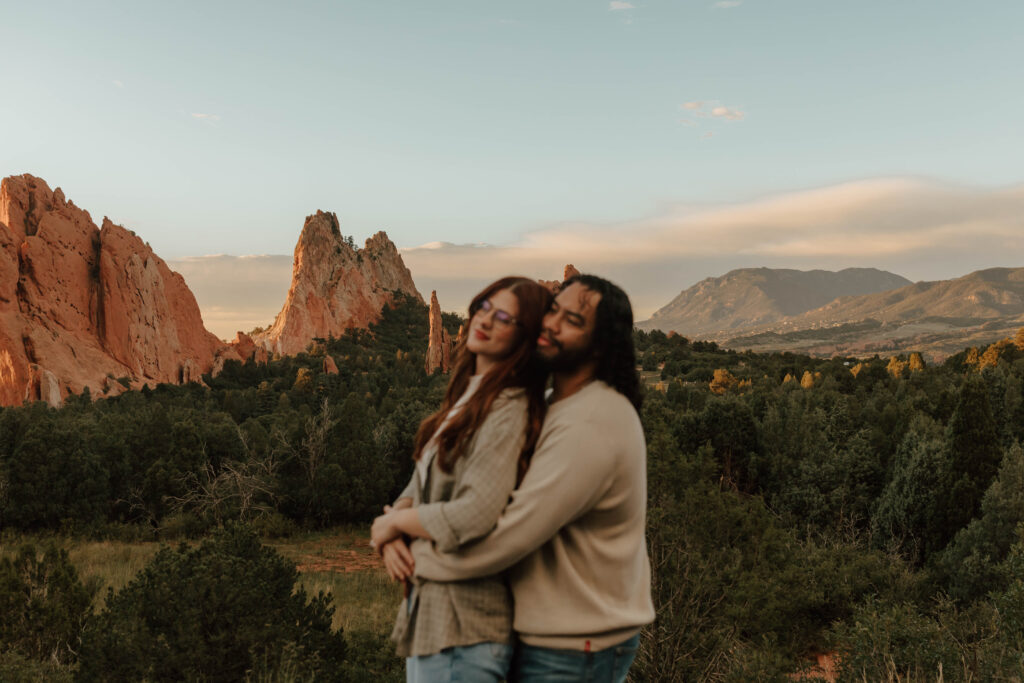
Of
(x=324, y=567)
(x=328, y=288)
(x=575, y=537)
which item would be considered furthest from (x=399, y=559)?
(x=328, y=288)

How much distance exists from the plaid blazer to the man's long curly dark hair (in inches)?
9.1

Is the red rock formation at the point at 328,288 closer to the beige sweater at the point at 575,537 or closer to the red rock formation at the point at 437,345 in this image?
the red rock formation at the point at 437,345

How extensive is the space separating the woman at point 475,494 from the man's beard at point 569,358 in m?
0.07

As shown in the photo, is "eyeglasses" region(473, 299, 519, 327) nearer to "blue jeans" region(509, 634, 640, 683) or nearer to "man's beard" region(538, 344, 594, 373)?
"man's beard" region(538, 344, 594, 373)

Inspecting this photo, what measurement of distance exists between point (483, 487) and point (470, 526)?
0.31ft

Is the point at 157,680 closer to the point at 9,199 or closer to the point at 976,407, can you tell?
the point at 976,407

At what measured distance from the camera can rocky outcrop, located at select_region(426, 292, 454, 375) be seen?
170 ft

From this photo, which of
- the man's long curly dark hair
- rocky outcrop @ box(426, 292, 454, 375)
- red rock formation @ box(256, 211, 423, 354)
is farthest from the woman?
red rock formation @ box(256, 211, 423, 354)

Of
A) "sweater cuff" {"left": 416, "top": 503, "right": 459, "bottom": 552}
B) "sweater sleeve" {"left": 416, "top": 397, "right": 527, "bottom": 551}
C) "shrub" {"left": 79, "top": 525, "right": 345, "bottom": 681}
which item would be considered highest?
"sweater sleeve" {"left": 416, "top": 397, "right": 527, "bottom": 551}

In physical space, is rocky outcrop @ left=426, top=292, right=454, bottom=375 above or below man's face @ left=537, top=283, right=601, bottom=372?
below

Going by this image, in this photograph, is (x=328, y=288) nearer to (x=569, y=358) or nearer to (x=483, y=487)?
(x=569, y=358)

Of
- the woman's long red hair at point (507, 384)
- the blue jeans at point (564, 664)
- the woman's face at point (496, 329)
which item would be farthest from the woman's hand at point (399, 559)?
the woman's face at point (496, 329)

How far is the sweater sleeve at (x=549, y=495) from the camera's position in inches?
63.2

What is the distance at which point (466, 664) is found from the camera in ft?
5.82
